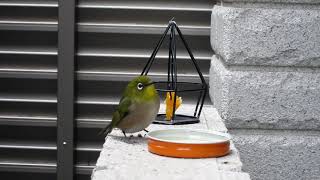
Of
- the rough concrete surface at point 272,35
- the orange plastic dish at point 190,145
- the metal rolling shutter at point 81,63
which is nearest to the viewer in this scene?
the orange plastic dish at point 190,145

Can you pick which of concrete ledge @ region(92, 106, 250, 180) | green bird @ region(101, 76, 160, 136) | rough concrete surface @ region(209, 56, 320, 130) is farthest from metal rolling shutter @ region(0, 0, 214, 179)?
concrete ledge @ region(92, 106, 250, 180)

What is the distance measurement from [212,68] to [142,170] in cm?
226

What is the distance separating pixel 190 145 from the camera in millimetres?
3334

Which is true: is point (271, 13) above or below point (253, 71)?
above

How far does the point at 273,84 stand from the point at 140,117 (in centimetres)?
132

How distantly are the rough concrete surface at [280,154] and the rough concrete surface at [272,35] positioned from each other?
479mm

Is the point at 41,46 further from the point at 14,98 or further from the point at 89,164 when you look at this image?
the point at 89,164

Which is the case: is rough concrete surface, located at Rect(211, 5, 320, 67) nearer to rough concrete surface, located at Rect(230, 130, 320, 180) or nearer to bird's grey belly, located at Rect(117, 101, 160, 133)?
rough concrete surface, located at Rect(230, 130, 320, 180)

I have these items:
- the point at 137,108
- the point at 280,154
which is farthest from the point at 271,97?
the point at 137,108

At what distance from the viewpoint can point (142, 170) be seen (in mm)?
3129

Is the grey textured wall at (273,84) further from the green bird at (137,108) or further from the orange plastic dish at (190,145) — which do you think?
the orange plastic dish at (190,145)

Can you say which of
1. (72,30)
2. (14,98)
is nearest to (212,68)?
(72,30)

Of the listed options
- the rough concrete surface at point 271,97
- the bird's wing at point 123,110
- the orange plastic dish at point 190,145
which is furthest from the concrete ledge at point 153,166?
the rough concrete surface at point 271,97

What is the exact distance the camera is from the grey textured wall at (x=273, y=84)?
4684 millimetres
